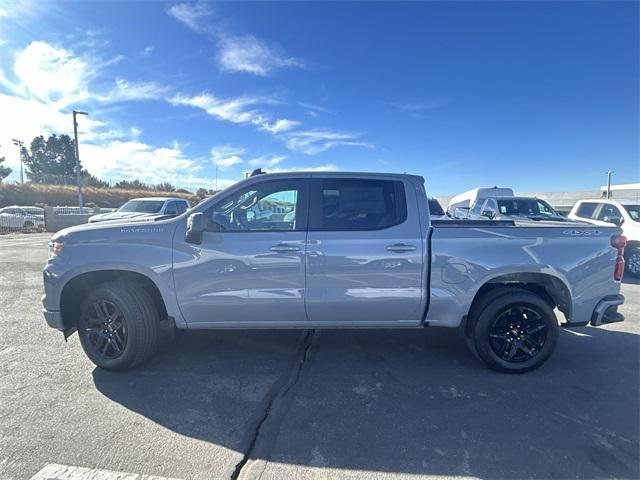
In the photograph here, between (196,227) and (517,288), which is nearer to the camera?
(196,227)

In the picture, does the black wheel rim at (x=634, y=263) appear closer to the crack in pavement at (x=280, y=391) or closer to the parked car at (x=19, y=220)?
the crack in pavement at (x=280, y=391)

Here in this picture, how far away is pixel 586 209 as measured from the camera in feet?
31.7

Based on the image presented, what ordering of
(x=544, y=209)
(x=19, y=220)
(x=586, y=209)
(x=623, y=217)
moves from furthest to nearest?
(x=19, y=220) → (x=544, y=209) → (x=586, y=209) → (x=623, y=217)

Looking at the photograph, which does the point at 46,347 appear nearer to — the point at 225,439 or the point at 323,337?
the point at 225,439

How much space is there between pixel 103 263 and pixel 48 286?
616 mm

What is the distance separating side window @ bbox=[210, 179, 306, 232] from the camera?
3.36 metres

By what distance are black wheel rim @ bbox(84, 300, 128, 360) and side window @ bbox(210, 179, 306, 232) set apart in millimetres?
1370

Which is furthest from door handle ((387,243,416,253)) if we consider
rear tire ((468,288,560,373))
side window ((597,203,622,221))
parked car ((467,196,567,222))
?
side window ((597,203,622,221))

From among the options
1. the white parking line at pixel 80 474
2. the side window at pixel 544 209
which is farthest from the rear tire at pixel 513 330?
the side window at pixel 544 209

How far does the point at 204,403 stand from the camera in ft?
9.80

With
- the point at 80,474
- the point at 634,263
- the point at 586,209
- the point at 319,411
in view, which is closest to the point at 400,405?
the point at 319,411

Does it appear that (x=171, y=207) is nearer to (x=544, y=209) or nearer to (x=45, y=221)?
(x=544, y=209)

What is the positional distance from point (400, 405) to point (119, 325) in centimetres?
281

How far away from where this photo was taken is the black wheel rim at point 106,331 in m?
3.43
